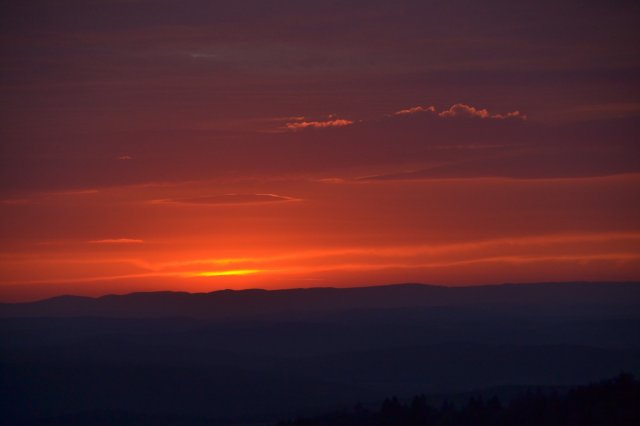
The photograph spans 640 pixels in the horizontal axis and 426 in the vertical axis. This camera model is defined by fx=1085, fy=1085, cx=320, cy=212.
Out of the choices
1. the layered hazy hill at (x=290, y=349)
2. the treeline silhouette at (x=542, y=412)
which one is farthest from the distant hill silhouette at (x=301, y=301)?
the treeline silhouette at (x=542, y=412)

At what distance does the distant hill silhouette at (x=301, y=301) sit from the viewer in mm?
181750

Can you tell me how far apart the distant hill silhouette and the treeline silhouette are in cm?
13748

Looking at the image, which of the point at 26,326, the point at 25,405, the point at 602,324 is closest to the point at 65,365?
the point at 25,405

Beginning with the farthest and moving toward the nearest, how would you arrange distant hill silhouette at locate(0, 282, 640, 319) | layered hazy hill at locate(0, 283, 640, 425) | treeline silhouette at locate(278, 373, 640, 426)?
distant hill silhouette at locate(0, 282, 640, 319) → layered hazy hill at locate(0, 283, 640, 425) → treeline silhouette at locate(278, 373, 640, 426)

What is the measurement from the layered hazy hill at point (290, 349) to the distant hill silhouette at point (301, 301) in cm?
30

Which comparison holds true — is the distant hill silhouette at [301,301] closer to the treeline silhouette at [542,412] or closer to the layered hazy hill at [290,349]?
the layered hazy hill at [290,349]

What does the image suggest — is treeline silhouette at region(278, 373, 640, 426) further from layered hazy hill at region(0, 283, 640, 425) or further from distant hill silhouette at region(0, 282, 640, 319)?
distant hill silhouette at region(0, 282, 640, 319)

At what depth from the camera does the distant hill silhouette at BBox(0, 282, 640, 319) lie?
181750mm

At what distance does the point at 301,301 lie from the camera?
18762 cm

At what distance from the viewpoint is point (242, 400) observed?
104 meters

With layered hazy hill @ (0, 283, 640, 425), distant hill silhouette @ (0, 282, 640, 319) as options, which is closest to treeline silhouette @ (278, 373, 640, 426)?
layered hazy hill @ (0, 283, 640, 425)

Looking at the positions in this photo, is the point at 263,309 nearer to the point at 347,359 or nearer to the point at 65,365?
the point at 347,359

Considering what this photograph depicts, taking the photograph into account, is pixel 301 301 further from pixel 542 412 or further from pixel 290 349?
pixel 542 412

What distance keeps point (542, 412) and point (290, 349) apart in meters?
115
